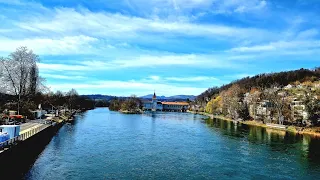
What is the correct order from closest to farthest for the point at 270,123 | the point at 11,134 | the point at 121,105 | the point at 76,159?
the point at 11,134 < the point at 76,159 < the point at 270,123 < the point at 121,105

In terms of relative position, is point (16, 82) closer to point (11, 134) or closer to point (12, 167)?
point (11, 134)

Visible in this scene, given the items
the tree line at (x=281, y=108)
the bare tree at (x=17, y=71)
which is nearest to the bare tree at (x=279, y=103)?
the tree line at (x=281, y=108)

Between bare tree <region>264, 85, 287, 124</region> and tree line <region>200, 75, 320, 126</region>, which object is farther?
bare tree <region>264, 85, 287, 124</region>

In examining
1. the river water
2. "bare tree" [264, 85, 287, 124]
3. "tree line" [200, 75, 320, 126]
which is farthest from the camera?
"bare tree" [264, 85, 287, 124]

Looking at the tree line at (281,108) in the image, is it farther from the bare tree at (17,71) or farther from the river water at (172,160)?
the bare tree at (17,71)

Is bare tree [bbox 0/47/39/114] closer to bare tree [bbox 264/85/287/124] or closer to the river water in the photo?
Result: the river water

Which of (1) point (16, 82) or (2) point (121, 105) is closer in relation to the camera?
(1) point (16, 82)

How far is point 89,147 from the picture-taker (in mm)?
36312

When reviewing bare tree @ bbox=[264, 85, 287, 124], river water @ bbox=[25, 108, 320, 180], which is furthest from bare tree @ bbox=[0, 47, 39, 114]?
bare tree @ bbox=[264, 85, 287, 124]

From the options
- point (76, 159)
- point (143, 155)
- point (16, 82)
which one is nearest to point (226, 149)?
point (143, 155)

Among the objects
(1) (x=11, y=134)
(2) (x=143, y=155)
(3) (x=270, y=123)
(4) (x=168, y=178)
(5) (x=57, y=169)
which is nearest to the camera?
(4) (x=168, y=178)

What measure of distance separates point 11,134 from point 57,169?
5.65m

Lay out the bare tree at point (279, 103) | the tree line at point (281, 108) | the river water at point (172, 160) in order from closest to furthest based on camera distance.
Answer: the river water at point (172, 160), the tree line at point (281, 108), the bare tree at point (279, 103)

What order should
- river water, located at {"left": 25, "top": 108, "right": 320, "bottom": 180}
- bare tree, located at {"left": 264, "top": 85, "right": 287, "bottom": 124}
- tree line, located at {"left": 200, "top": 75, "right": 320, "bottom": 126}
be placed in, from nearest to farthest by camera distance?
river water, located at {"left": 25, "top": 108, "right": 320, "bottom": 180} → tree line, located at {"left": 200, "top": 75, "right": 320, "bottom": 126} → bare tree, located at {"left": 264, "top": 85, "right": 287, "bottom": 124}
